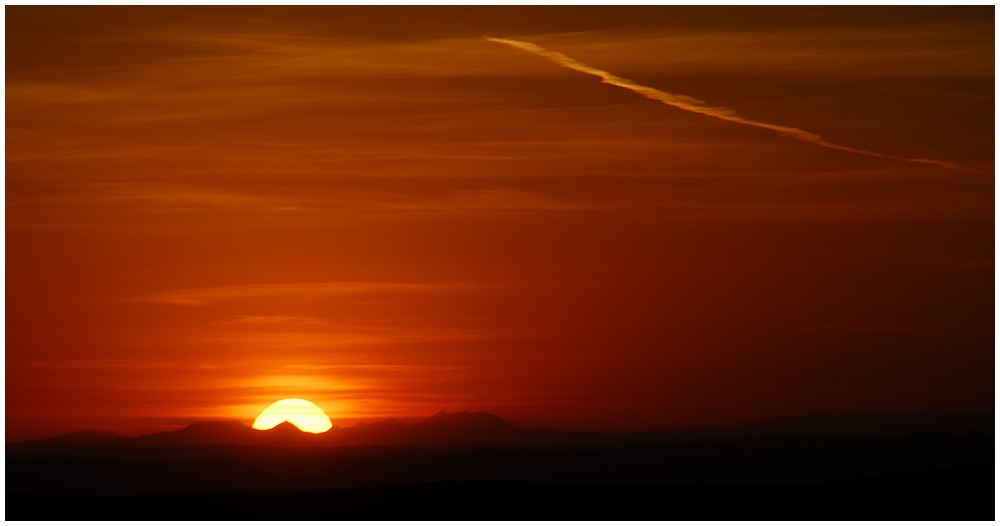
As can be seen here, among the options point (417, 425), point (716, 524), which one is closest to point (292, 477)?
point (417, 425)

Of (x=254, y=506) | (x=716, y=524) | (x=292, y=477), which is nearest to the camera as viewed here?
(x=716, y=524)

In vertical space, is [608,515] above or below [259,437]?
below

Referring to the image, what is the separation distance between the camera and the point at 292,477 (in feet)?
126

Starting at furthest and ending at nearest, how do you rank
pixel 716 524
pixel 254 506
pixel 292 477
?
pixel 292 477
pixel 254 506
pixel 716 524

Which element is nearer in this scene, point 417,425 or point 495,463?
point 417,425

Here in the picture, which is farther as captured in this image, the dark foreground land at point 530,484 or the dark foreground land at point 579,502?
the dark foreground land at point 530,484

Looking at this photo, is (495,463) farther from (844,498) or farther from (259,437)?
(844,498)

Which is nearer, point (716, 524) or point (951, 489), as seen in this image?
point (716, 524)

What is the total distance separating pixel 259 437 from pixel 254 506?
2954 mm

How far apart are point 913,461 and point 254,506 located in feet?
62.5

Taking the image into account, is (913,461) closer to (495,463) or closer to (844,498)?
(844,498)

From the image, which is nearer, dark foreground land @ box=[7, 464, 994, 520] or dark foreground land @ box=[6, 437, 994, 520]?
dark foreground land @ box=[7, 464, 994, 520]

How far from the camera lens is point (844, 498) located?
124ft

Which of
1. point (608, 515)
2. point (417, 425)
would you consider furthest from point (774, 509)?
point (417, 425)
